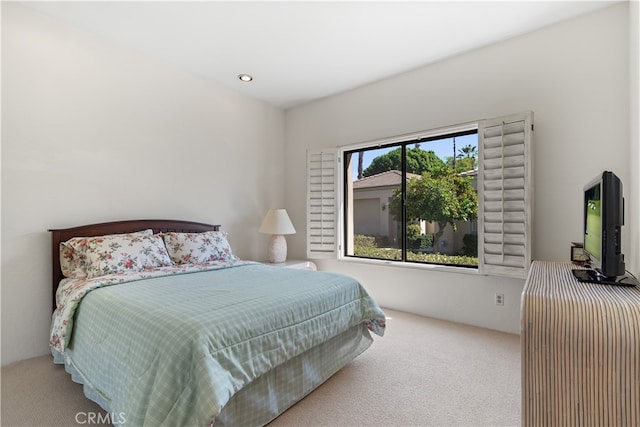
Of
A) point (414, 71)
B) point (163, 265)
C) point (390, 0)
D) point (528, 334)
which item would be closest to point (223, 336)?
point (528, 334)

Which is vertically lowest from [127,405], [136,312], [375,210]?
[127,405]

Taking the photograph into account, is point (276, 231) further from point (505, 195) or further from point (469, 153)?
point (505, 195)

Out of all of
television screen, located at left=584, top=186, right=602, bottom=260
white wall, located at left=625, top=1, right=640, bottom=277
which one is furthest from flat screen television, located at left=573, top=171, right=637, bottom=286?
white wall, located at left=625, top=1, right=640, bottom=277

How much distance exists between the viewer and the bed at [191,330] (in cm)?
131

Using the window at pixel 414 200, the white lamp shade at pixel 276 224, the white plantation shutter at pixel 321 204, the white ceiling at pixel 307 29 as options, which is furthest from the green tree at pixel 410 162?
the white lamp shade at pixel 276 224

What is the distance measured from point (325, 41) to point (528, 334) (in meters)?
2.71

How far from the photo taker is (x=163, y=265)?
8.77 ft

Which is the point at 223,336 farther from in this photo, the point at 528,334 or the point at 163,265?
the point at 163,265

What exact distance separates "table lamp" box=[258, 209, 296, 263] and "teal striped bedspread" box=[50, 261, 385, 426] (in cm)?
141

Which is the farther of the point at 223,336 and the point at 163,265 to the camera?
the point at 163,265

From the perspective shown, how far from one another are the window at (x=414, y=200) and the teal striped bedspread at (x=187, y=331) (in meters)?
1.40

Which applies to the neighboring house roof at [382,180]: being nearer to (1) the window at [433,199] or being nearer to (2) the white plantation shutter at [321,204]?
(1) the window at [433,199]

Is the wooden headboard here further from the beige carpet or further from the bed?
the beige carpet

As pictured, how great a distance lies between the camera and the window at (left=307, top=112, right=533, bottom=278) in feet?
8.81
